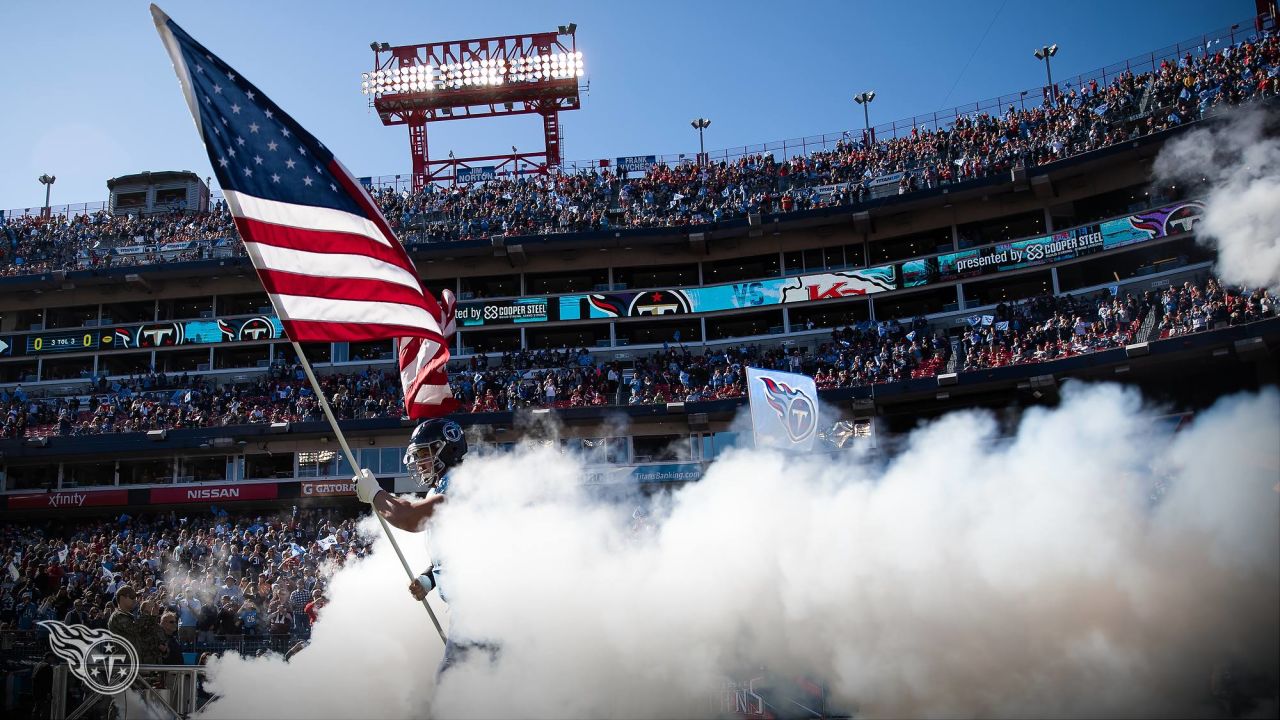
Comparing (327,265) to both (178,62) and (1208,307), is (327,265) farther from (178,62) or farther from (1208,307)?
(1208,307)

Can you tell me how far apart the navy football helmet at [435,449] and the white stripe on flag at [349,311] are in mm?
1050

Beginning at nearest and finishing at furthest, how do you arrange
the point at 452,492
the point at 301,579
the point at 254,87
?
the point at 254,87
the point at 452,492
the point at 301,579

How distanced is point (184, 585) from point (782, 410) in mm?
15637

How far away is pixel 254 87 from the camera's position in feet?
27.8

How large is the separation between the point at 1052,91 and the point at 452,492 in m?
39.0

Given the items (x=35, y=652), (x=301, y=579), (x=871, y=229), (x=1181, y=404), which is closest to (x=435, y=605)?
(x=35, y=652)

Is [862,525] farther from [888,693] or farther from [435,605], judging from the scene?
[435,605]

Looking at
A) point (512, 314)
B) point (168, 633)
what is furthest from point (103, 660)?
point (512, 314)

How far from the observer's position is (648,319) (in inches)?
1655

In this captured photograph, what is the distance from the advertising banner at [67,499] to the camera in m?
38.2

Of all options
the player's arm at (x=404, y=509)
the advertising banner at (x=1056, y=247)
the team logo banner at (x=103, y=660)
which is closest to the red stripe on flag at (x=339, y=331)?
the player's arm at (x=404, y=509)

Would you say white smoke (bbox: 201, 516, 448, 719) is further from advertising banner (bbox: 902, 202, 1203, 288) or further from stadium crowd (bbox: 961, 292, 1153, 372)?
advertising banner (bbox: 902, 202, 1203, 288)

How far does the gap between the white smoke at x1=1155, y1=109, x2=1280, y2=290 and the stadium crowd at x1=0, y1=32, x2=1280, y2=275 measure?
136 cm

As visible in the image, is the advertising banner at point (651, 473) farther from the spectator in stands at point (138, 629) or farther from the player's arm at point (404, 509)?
the player's arm at point (404, 509)
